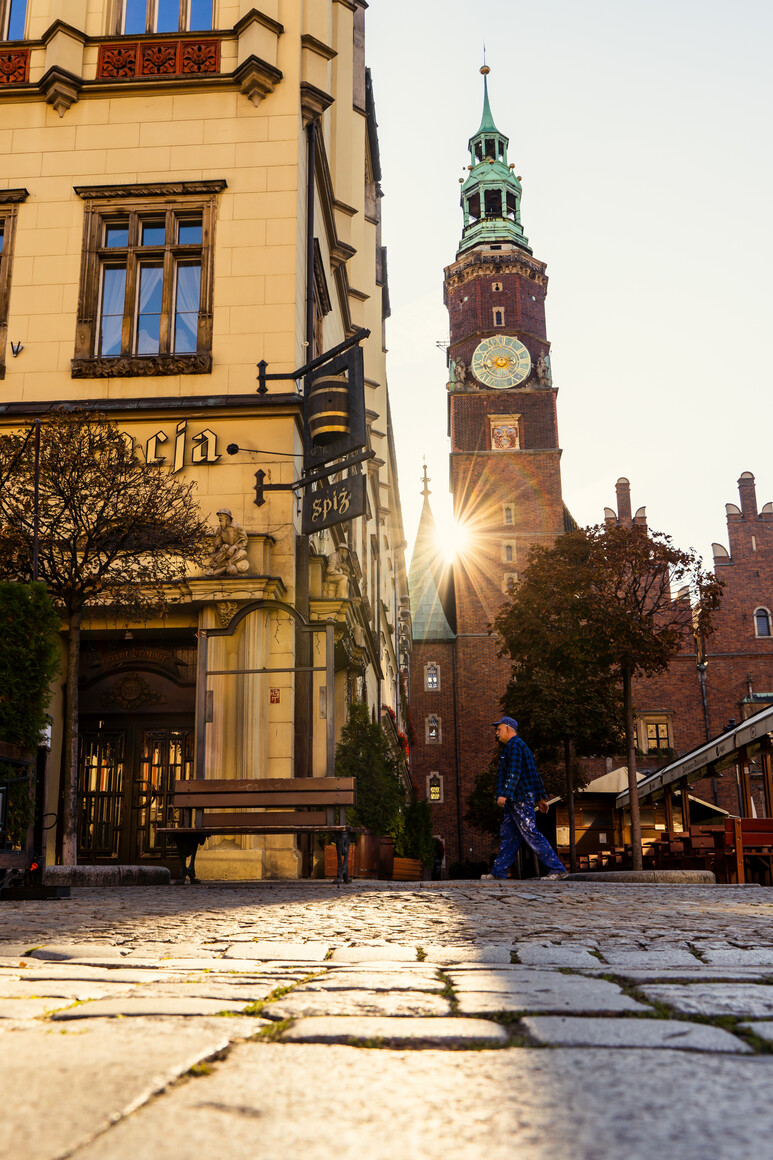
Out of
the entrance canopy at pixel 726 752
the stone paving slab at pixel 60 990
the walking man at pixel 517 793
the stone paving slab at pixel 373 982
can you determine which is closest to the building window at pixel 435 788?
the entrance canopy at pixel 726 752

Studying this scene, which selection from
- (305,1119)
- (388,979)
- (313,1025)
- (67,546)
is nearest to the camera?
(305,1119)

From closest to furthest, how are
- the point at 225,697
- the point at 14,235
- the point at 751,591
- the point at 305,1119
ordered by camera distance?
the point at 305,1119, the point at 225,697, the point at 14,235, the point at 751,591

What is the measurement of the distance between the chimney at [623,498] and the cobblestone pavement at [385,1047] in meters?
53.0

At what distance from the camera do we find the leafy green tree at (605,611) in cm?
1942

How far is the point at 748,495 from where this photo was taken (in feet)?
177

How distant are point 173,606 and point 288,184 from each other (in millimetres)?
6240

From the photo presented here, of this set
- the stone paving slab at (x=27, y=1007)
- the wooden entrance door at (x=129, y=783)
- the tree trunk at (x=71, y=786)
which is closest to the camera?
the stone paving slab at (x=27, y=1007)

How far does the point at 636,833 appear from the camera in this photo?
691 inches

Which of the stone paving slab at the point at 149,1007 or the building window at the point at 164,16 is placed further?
the building window at the point at 164,16

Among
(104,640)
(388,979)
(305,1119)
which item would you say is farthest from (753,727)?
(305,1119)

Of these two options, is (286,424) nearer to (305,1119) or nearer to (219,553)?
(219,553)

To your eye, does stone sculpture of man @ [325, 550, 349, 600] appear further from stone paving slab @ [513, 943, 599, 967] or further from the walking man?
stone paving slab @ [513, 943, 599, 967]

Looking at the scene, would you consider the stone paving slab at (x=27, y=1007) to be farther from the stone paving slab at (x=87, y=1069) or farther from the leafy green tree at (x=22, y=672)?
the leafy green tree at (x=22, y=672)

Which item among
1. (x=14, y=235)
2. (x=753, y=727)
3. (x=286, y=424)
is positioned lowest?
(x=753, y=727)
